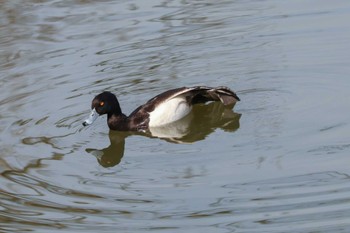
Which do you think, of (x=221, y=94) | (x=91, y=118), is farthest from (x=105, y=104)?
(x=221, y=94)

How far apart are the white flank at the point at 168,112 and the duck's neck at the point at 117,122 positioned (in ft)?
0.88

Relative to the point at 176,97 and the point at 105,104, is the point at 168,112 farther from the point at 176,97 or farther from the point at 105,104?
the point at 105,104

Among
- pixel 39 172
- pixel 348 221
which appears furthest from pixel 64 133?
pixel 348 221

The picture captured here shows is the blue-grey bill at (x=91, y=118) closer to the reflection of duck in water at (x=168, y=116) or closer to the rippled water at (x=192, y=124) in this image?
the reflection of duck in water at (x=168, y=116)

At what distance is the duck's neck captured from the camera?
11695 millimetres

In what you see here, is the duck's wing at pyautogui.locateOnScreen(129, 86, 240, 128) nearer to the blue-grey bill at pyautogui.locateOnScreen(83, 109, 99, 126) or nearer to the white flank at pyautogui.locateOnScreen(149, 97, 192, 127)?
the white flank at pyautogui.locateOnScreen(149, 97, 192, 127)

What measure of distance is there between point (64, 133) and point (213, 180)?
7.97 feet

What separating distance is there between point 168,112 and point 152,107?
0.20 m

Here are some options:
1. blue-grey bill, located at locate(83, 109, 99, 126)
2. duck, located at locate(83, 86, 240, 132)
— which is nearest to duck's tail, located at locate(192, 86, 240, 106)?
duck, located at locate(83, 86, 240, 132)

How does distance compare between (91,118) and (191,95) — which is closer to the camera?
(91,118)

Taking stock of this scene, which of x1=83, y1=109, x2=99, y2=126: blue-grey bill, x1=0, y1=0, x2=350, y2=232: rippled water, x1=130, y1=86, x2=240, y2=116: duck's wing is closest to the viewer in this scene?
x1=0, y1=0, x2=350, y2=232: rippled water

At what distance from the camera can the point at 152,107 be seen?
11.6m

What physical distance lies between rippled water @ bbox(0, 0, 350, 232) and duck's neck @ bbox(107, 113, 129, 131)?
8 cm

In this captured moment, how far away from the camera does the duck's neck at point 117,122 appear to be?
38.4 ft
